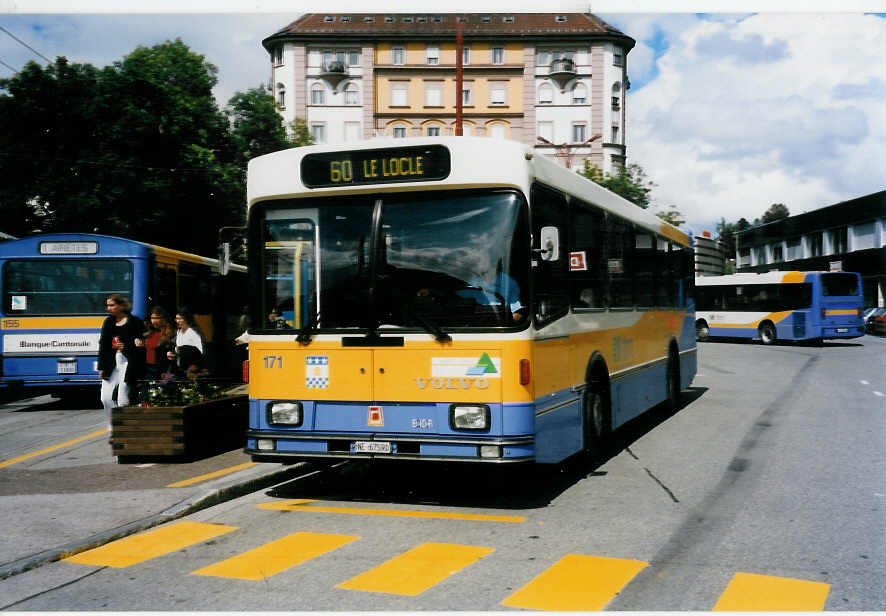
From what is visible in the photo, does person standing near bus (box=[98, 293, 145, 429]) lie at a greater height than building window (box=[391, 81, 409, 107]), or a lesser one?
lesser

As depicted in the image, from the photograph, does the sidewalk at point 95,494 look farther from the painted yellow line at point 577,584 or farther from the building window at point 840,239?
the building window at point 840,239

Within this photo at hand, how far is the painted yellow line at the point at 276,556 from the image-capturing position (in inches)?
215

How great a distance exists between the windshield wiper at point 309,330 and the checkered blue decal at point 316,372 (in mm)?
144

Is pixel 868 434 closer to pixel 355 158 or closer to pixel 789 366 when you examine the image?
pixel 355 158

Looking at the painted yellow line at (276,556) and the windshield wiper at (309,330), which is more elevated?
the windshield wiper at (309,330)

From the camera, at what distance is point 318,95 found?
6084 centimetres

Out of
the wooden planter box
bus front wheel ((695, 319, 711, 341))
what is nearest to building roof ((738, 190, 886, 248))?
bus front wheel ((695, 319, 711, 341))

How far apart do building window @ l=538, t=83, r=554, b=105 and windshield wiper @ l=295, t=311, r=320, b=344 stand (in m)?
55.4

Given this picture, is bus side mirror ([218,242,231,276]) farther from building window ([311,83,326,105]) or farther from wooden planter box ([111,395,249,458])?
building window ([311,83,326,105])

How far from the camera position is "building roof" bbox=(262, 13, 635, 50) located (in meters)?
59.3

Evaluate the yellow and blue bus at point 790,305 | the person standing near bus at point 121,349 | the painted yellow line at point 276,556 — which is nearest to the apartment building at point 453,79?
the yellow and blue bus at point 790,305

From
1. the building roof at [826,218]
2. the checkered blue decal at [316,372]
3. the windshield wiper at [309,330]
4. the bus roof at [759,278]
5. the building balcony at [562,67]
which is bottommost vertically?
the checkered blue decal at [316,372]

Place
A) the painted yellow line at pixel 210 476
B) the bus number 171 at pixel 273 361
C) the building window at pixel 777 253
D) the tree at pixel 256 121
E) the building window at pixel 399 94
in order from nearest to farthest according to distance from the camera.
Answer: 1. the bus number 171 at pixel 273 361
2. the painted yellow line at pixel 210 476
3. the tree at pixel 256 121
4. the building window at pixel 399 94
5. the building window at pixel 777 253

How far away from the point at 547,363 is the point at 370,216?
187 cm
